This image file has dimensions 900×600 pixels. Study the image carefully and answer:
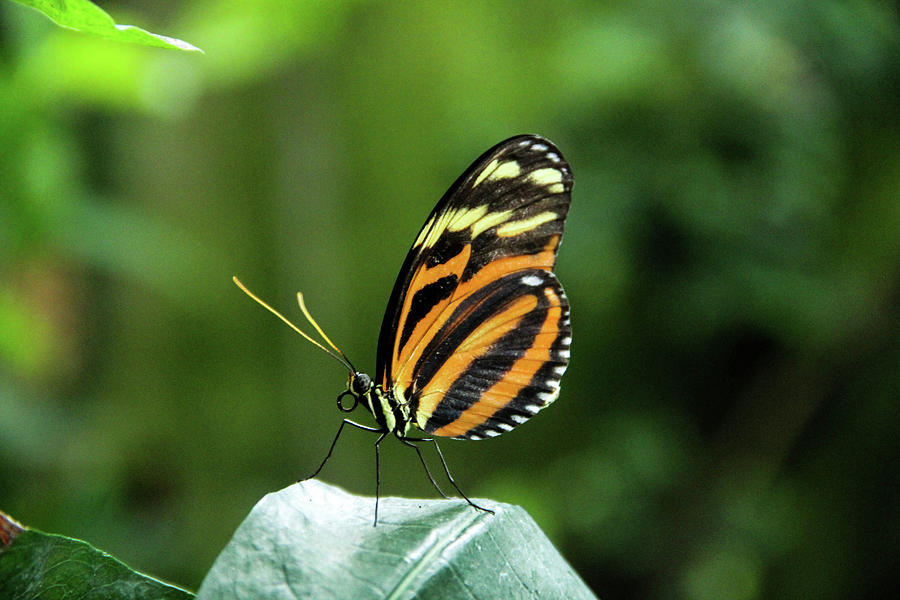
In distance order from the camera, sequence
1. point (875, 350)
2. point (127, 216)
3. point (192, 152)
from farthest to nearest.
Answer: point (192, 152), point (875, 350), point (127, 216)

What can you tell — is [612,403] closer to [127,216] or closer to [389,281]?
[389,281]

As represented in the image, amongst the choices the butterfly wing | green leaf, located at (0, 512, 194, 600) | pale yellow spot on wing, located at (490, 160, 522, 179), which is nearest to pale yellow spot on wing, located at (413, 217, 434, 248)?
the butterfly wing

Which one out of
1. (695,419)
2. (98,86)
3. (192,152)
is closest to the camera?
(98,86)

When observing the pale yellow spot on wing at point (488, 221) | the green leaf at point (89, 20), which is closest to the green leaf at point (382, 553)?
the green leaf at point (89, 20)

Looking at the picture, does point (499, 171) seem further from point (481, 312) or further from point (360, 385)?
point (360, 385)

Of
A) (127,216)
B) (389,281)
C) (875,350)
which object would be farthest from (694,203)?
(127,216)
